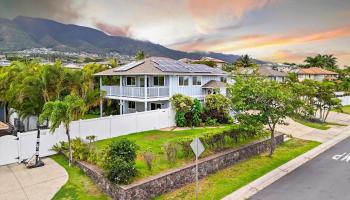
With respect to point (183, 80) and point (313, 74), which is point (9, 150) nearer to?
point (183, 80)

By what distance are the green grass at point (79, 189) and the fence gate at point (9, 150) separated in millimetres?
3240

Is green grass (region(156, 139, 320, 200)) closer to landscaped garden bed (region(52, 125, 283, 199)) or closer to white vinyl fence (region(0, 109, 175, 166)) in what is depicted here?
landscaped garden bed (region(52, 125, 283, 199))

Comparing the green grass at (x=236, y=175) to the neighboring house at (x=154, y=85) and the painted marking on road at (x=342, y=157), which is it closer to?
the painted marking on road at (x=342, y=157)

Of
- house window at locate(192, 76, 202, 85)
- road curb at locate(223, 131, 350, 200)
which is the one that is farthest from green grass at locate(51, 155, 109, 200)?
house window at locate(192, 76, 202, 85)

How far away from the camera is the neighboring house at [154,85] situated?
82.5ft

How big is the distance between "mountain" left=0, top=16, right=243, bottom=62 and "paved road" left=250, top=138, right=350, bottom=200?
99057mm

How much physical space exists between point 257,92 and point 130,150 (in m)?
8.59

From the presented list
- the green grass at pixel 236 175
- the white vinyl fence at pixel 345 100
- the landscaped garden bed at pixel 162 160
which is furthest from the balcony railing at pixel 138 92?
the white vinyl fence at pixel 345 100

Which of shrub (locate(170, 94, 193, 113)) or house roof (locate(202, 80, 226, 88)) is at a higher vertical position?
house roof (locate(202, 80, 226, 88))

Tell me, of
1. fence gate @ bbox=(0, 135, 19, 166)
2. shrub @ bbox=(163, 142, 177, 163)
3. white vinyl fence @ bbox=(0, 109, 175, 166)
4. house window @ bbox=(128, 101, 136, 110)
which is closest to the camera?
shrub @ bbox=(163, 142, 177, 163)

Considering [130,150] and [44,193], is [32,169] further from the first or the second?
[130,150]

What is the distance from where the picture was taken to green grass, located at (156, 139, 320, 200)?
37.8 ft

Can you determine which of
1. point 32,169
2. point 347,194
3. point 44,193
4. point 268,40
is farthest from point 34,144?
point 268,40

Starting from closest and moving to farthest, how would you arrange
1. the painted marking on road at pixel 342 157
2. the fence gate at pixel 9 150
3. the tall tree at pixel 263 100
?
the fence gate at pixel 9 150
the tall tree at pixel 263 100
the painted marking on road at pixel 342 157
